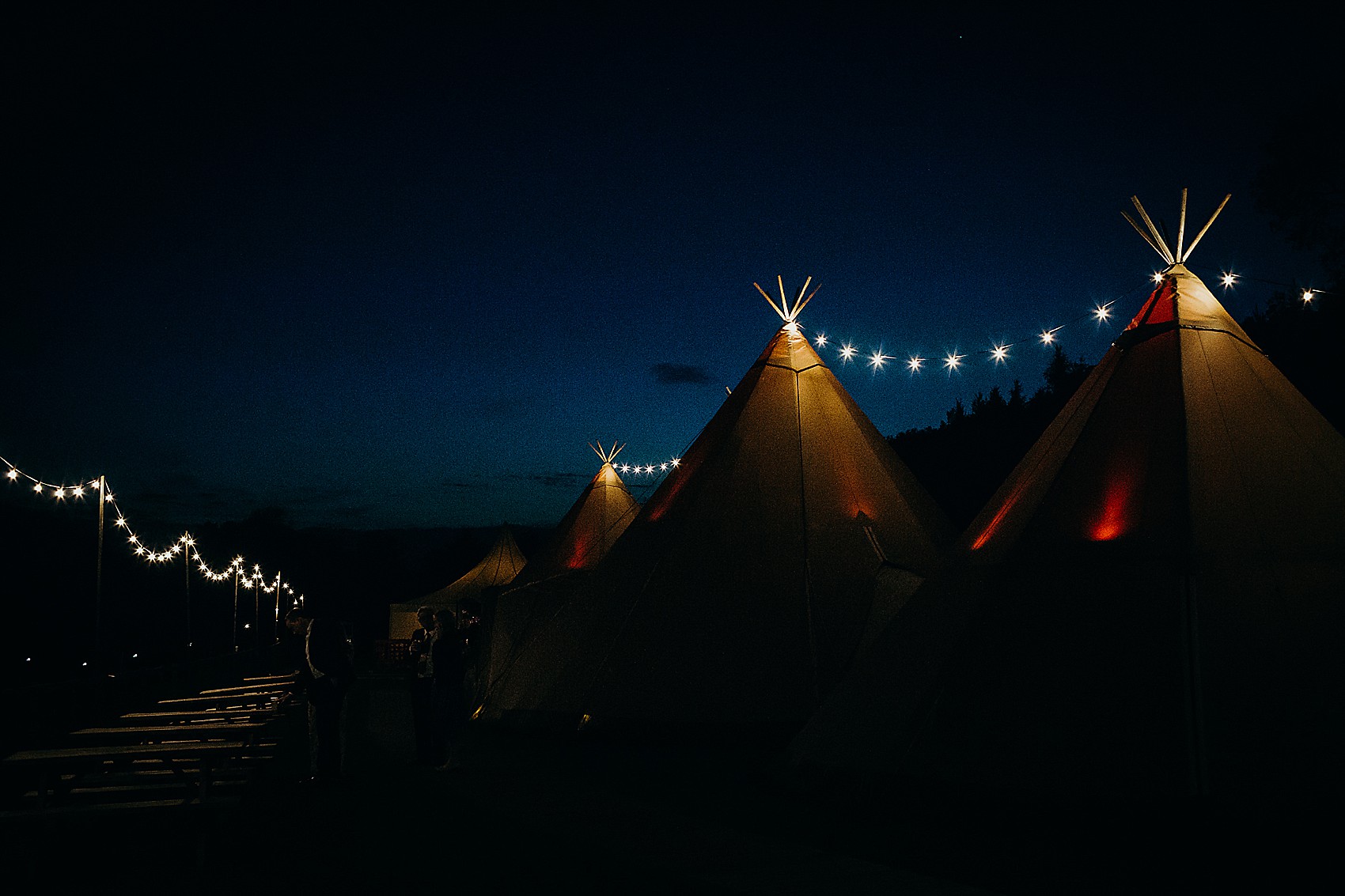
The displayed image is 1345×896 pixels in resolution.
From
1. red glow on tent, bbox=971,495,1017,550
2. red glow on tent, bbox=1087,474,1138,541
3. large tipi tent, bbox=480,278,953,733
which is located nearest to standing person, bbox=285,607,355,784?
large tipi tent, bbox=480,278,953,733

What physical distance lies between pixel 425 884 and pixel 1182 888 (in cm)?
340

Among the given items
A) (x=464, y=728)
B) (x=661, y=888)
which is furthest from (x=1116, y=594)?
(x=464, y=728)

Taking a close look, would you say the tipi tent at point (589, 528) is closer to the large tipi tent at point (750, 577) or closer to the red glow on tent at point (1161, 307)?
the large tipi tent at point (750, 577)

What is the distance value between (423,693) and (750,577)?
347 centimetres

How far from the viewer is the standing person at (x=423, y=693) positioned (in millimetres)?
8625

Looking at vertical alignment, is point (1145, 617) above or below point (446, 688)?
above

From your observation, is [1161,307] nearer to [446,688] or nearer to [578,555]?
[446,688]

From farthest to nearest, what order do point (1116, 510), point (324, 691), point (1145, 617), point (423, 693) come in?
point (423, 693), point (324, 691), point (1116, 510), point (1145, 617)

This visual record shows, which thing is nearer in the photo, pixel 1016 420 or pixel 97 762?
pixel 97 762

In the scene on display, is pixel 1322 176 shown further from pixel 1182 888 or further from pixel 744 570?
pixel 1182 888

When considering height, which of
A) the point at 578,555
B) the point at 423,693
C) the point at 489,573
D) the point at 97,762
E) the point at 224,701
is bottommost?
the point at 224,701

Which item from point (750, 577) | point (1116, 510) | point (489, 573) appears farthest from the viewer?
point (489, 573)

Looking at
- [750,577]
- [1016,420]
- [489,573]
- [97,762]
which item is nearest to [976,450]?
[1016,420]

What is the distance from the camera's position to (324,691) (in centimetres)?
789
